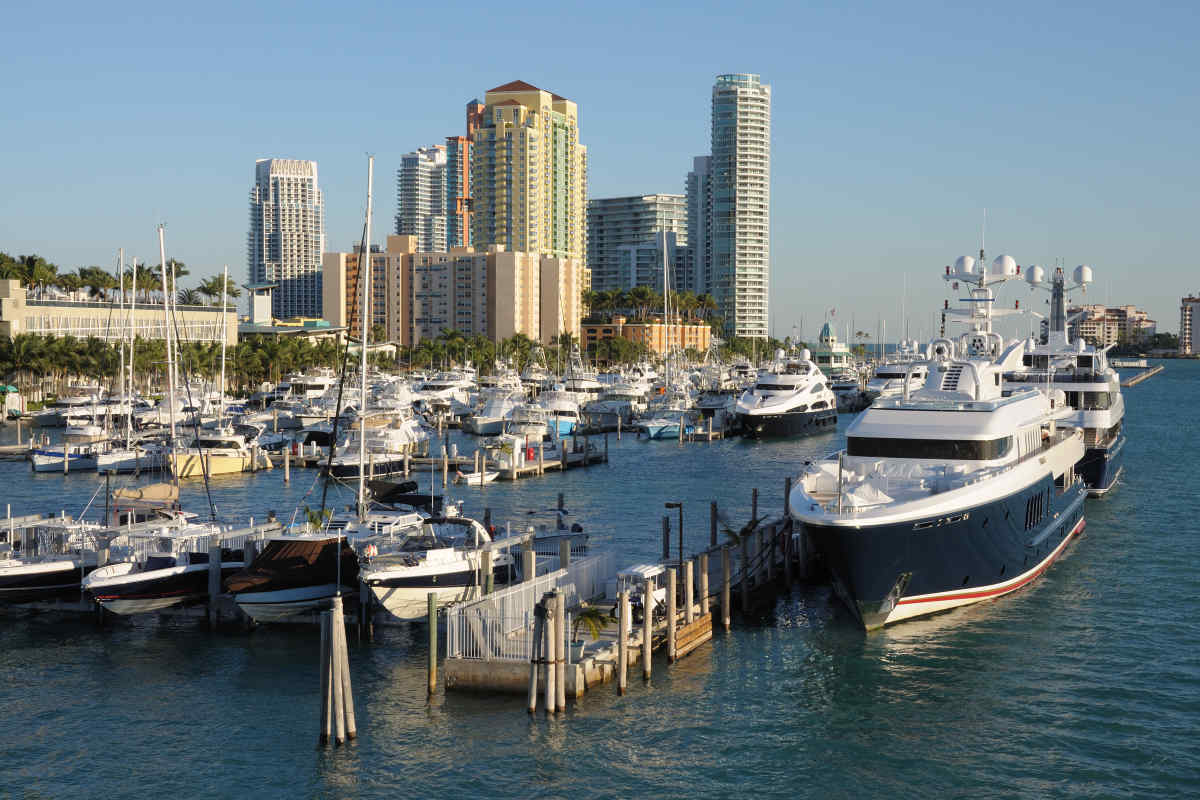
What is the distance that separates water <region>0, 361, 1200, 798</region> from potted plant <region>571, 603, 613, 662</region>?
1.86m

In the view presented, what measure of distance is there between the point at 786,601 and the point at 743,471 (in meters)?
42.2

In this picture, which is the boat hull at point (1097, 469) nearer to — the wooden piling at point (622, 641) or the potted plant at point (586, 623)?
the potted plant at point (586, 623)

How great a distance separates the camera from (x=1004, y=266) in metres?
54.7

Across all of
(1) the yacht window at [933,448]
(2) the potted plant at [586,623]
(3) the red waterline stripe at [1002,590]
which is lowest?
(3) the red waterline stripe at [1002,590]

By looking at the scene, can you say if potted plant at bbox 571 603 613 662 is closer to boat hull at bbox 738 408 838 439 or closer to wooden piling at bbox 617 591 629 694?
wooden piling at bbox 617 591 629 694

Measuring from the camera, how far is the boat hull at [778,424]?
11019cm

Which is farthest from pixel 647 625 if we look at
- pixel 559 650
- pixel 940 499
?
pixel 940 499

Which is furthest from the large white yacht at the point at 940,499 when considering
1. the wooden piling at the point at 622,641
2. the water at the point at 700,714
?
the wooden piling at the point at 622,641

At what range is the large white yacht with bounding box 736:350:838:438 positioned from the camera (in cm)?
11062

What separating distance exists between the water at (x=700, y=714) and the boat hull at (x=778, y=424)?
6498cm

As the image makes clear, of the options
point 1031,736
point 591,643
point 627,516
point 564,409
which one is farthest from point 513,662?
point 564,409

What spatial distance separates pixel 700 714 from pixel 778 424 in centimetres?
8153

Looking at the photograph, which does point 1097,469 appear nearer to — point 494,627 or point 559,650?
point 494,627

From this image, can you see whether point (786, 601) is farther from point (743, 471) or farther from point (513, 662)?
point (743, 471)
